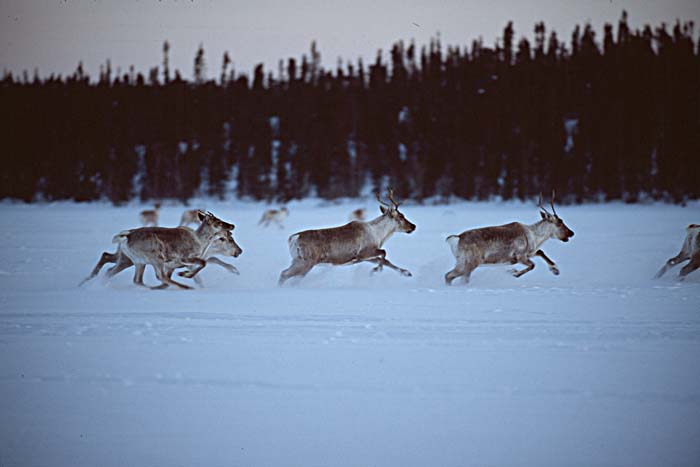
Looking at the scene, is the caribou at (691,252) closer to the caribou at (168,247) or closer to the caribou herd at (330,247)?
the caribou herd at (330,247)

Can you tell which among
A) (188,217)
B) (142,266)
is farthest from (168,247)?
(188,217)

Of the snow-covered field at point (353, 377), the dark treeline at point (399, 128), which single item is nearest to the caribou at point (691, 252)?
the snow-covered field at point (353, 377)

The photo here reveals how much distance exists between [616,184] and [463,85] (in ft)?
53.7

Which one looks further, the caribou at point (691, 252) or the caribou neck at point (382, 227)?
the caribou neck at point (382, 227)

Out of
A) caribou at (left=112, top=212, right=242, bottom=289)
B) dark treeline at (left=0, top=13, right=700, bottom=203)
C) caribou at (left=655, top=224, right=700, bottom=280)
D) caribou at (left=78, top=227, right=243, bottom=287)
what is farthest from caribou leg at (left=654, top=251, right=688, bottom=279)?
dark treeline at (left=0, top=13, right=700, bottom=203)

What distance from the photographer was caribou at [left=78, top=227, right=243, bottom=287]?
29.7 feet

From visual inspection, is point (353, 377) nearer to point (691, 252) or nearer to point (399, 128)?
point (691, 252)

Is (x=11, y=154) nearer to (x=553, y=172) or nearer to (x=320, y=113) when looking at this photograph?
(x=320, y=113)

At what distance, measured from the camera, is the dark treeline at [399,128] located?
123 feet

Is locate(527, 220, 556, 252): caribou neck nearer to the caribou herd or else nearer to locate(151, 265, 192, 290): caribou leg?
the caribou herd

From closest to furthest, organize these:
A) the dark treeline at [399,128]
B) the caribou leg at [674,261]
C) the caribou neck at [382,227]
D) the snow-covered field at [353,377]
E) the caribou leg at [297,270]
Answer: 1. the snow-covered field at [353,377]
2. the caribou leg at [674,261]
3. the caribou leg at [297,270]
4. the caribou neck at [382,227]
5. the dark treeline at [399,128]

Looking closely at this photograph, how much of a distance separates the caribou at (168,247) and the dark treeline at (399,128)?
29932mm

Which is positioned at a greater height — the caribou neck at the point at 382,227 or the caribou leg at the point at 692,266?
the caribou neck at the point at 382,227

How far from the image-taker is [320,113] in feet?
157
